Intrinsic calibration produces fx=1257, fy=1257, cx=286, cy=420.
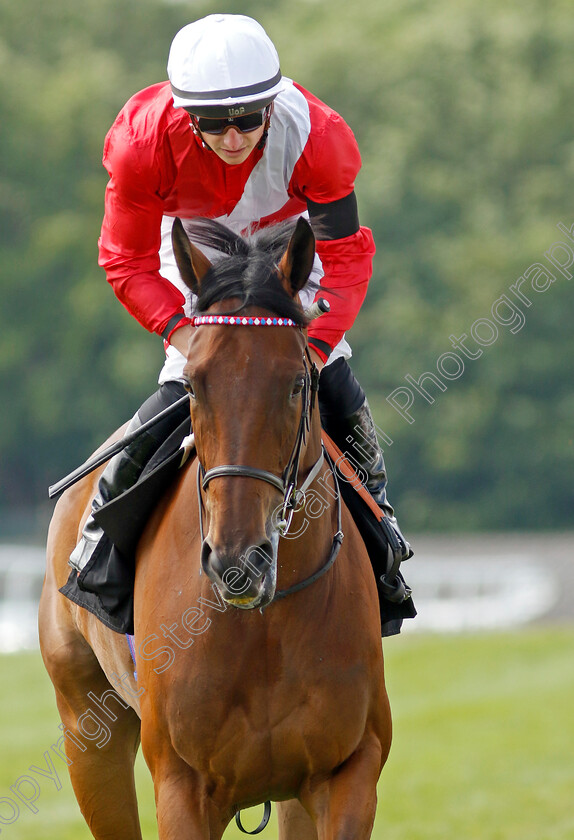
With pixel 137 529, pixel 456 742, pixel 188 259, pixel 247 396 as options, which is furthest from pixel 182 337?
pixel 456 742

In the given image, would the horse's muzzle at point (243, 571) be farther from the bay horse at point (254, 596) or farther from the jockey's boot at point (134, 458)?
the jockey's boot at point (134, 458)

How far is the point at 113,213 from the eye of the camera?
15.5ft

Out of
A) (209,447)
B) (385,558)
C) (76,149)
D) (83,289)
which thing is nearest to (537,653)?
(385,558)

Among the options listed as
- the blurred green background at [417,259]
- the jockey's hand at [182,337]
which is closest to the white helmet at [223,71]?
the jockey's hand at [182,337]

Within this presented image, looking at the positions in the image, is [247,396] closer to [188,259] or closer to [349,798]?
[188,259]

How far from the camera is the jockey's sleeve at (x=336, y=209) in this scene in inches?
185

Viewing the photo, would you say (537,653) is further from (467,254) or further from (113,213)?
(467,254)

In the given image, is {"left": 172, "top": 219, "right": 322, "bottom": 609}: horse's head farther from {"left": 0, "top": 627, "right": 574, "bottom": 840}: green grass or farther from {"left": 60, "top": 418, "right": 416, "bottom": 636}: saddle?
{"left": 0, "top": 627, "right": 574, "bottom": 840}: green grass

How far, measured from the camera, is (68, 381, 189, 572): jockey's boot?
489 centimetres

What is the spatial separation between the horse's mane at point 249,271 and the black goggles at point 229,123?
1.24 ft

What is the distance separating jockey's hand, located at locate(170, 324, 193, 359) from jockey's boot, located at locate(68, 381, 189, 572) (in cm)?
52

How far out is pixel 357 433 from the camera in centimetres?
503

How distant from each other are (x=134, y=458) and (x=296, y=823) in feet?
5.34

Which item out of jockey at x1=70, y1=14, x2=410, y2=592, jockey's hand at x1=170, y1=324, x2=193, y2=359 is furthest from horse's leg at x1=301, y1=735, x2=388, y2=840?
jockey's hand at x1=170, y1=324, x2=193, y2=359
